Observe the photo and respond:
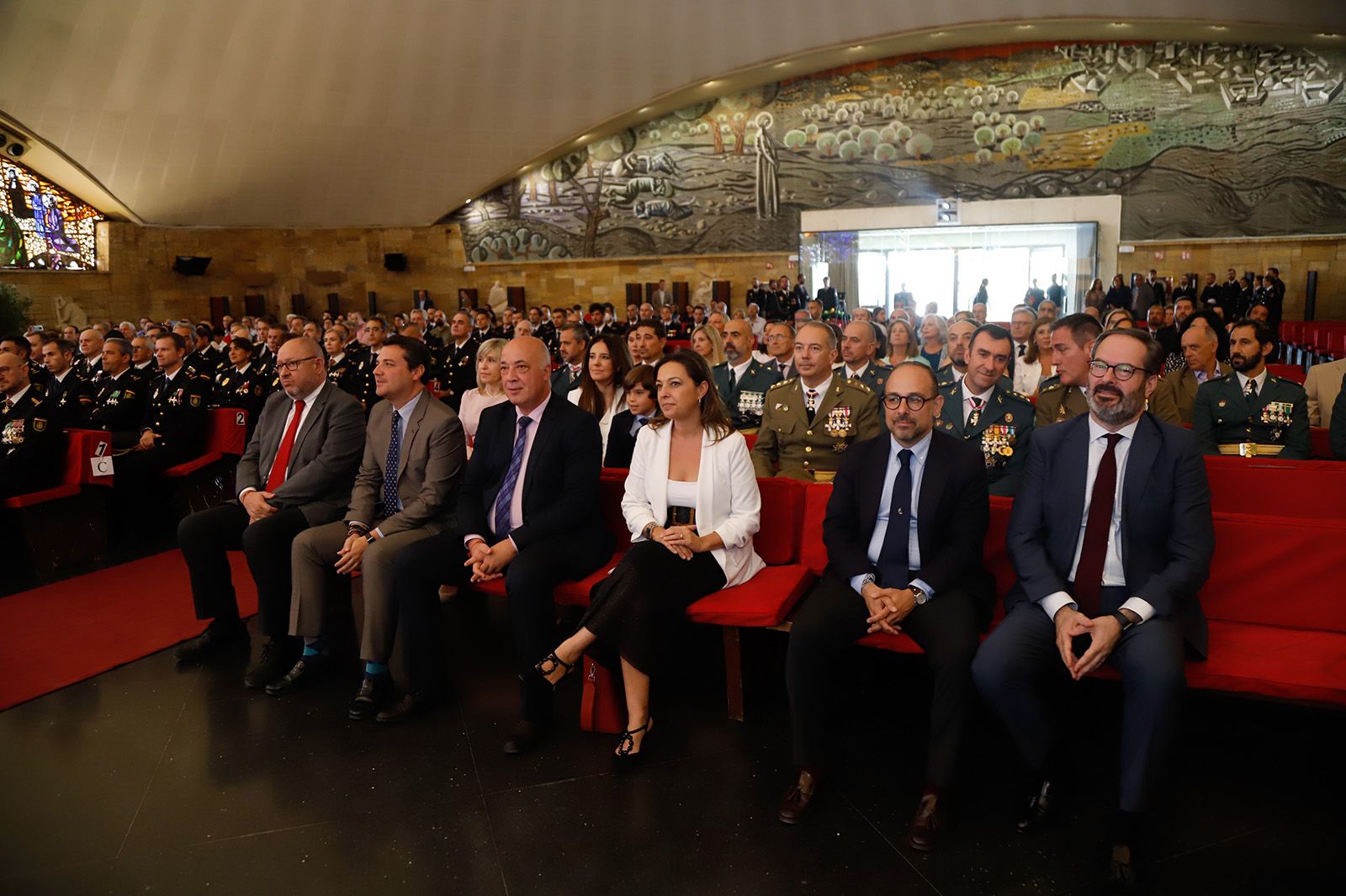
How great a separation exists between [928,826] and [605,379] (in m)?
2.77

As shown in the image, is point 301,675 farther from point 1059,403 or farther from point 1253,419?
point 1253,419

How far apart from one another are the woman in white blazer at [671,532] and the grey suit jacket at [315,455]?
1.44m

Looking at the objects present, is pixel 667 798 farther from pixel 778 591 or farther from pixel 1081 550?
pixel 1081 550

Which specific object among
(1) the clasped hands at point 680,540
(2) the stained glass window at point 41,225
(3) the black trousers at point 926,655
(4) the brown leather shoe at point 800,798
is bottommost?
(4) the brown leather shoe at point 800,798

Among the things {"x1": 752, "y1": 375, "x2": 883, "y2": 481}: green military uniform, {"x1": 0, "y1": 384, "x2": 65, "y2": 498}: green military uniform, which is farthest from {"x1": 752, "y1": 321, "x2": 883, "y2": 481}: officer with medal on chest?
{"x1": 0, "y1": 384, "x2": 65, "y2": 498}: green military uniform

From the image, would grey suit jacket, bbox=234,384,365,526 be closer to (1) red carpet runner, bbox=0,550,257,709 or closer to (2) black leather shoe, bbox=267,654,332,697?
(2) black leather shoe, bbox=267,654,332,697

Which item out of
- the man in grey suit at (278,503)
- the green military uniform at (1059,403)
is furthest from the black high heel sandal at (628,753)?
the green military uniform at (1059,403)

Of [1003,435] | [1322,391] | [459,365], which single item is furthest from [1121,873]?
[459,365]

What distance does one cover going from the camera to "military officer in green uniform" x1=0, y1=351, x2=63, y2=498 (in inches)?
186

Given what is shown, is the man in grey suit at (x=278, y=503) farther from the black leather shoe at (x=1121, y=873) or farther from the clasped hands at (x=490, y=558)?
the black leather shoe at (x=1121, y=873)

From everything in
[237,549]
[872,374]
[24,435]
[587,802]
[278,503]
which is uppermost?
[872,374]

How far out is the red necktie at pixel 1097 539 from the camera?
2.35 metres

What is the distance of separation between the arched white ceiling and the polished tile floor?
59.3ft

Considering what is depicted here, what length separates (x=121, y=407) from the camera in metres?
5.85
